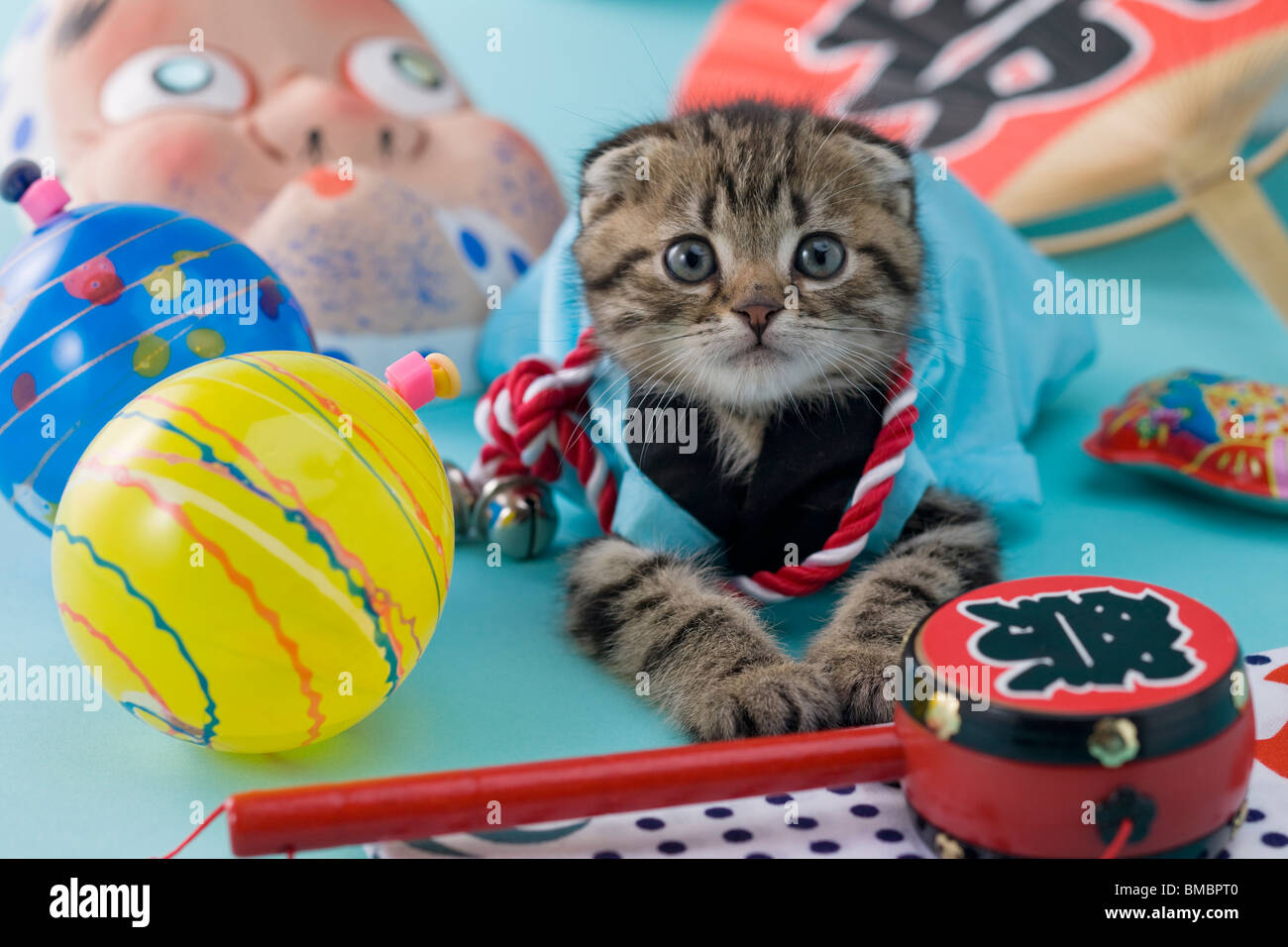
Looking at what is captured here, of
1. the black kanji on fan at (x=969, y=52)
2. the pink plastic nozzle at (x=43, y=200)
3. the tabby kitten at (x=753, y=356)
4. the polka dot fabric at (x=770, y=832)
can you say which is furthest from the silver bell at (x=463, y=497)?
Result: the black kanji on fan at (x=969, y=52)

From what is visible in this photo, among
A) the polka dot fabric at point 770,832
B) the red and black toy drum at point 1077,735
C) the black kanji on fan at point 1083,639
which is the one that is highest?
the black kanji on fan at point 1083,639

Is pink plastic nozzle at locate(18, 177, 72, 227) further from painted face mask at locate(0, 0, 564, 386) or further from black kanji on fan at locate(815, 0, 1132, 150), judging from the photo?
black kanji on fan at locate(815, 0, 1132, 150)

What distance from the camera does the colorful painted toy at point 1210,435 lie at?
4.80ft

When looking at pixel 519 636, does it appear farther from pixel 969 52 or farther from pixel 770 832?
pixel 969 52

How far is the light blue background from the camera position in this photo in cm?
103

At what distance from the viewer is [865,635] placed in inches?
44.8

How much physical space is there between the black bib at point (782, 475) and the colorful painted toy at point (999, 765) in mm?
351

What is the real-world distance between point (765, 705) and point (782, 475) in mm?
287

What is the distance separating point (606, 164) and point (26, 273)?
1.90 ft

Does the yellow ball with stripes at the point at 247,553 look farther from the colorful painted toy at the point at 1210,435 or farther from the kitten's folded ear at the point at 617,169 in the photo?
the colorful painted toy at the point at 1210,435

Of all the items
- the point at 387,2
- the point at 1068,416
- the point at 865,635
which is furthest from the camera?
the point at 387,2

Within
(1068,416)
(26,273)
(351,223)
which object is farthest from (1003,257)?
(26,273)

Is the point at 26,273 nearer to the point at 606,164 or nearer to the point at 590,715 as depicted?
the point at 606,164

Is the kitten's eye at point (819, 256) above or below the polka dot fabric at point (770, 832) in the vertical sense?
above
